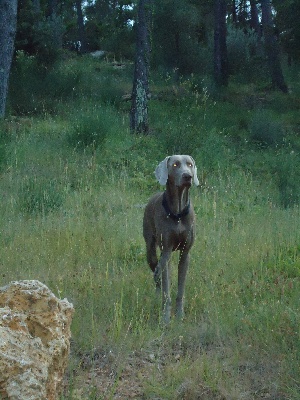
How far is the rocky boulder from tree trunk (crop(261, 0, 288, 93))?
58.2 ft

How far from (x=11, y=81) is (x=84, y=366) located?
1240 centimetres

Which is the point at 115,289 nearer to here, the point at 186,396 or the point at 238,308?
the point at 238,308

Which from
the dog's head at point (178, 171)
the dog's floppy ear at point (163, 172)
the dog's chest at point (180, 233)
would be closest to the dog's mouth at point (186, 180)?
the dog's head at point (178, 171)

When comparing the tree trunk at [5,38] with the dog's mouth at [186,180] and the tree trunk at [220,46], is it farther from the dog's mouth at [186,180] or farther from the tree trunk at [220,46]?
the tree trunk at [220,46]

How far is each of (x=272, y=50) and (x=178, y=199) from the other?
15.9 metres

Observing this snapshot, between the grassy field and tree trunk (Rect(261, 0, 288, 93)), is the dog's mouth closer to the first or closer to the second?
the grassy field

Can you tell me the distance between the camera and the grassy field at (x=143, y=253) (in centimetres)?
398

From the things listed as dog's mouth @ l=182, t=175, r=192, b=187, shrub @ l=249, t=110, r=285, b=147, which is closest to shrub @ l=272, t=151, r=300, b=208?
shrub @ l=249, t=110, r=285, b=147

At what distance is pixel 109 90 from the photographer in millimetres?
16312

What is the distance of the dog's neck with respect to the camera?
5.10 m

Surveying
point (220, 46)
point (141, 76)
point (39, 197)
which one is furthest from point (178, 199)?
point (220, 46)

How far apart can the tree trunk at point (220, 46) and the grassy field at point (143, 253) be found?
694 centimetres

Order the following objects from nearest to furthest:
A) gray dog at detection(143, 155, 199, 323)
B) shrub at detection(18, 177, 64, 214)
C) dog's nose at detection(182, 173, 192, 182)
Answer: dog's nose at detection(182, 173, 192, 182) < gray dog at detection(143, 155, 199, 323) < shrub at detection(18, 177, 64, 214)

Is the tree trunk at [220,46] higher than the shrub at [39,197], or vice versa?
the tree trunk at [220,46]
